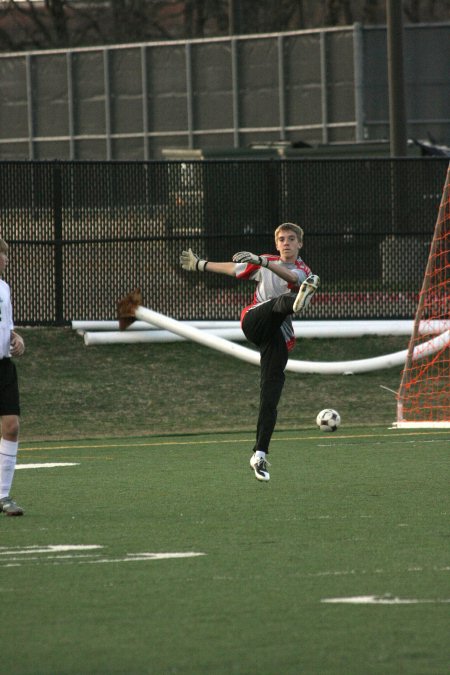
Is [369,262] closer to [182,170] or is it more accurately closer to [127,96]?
[182,170]

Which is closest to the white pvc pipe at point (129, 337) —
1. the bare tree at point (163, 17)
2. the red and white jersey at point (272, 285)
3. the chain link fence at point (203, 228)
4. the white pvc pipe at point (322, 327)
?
the white pvc pipe at point (322, 327)

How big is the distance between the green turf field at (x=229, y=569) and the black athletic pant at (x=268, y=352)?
0.41m

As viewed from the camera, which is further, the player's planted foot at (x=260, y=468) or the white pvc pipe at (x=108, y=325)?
the white pvc pipe at (x=108, y=325)

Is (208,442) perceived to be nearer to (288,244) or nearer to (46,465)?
(46,465)

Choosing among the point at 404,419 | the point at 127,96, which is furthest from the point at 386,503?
the point at 127,96

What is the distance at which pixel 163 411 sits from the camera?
18.0 metres

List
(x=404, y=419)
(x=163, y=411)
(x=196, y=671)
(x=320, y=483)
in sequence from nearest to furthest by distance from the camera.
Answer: (x=196, y=671), (x=320, y=483), (x=404, y=419), (x=163, y=411)

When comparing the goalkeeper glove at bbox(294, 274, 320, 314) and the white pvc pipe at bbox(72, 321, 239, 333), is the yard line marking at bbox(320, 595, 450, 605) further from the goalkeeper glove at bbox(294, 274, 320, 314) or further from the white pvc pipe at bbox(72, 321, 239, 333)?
the white pvc pipe at bbox(72, 321, 239, 333)

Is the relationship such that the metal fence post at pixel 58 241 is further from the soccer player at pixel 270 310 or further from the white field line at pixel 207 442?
the soccer player at pixel 270 310

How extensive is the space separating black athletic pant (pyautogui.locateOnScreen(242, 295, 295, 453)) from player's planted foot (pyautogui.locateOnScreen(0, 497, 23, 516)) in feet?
7.22

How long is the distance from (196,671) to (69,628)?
89cm

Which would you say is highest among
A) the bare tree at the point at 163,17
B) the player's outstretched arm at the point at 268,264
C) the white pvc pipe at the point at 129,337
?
the bare tree at the point at 163,17

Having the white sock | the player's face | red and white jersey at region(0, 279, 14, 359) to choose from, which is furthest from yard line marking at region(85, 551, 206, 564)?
the player's face

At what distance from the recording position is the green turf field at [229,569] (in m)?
5.95
